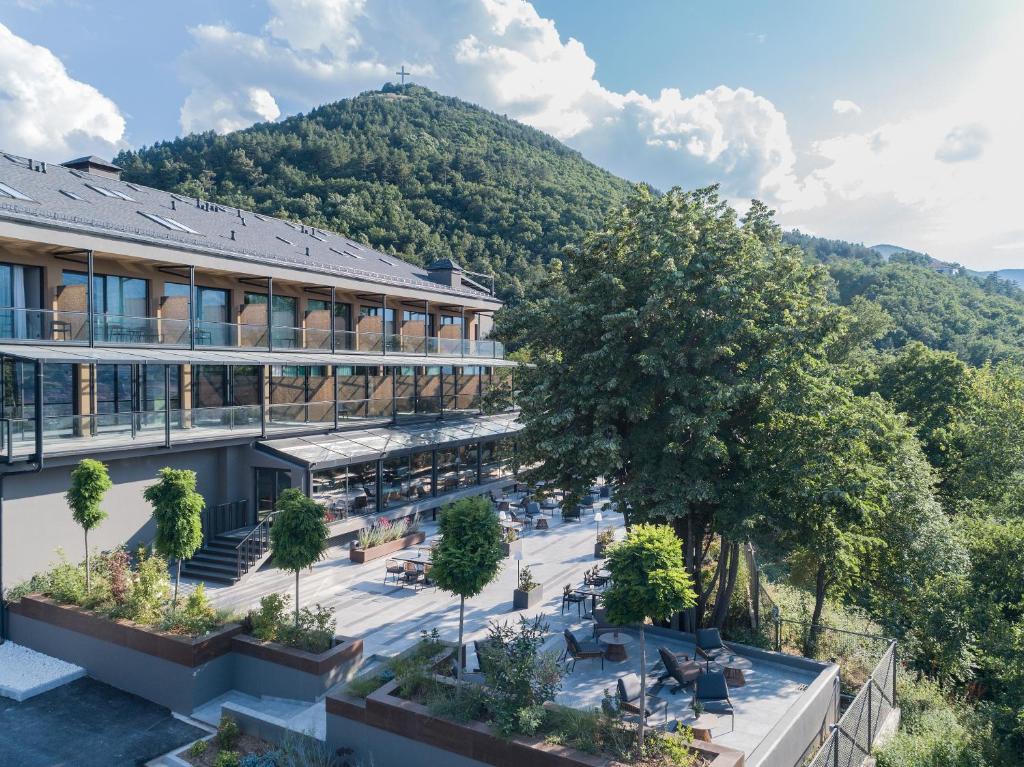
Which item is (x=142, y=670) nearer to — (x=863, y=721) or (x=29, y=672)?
(x=29, y=672)

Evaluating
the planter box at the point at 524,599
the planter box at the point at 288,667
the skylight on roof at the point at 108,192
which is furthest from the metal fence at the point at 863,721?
the skylight on roof at the point at 108,192

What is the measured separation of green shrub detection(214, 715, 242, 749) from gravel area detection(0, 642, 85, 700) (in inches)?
160

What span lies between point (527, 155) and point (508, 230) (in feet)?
74.3

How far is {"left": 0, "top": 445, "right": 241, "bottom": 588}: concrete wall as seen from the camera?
44.8 ft

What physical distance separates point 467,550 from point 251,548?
10.3 m

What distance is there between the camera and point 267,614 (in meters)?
11.4

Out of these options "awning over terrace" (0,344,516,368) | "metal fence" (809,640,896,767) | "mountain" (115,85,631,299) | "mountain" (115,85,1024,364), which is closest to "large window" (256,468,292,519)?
"awning over terrace" (0,344,516,368)

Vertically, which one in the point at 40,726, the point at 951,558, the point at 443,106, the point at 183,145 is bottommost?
the point at 40,726

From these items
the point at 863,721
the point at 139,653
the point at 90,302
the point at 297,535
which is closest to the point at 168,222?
the point at 90,302

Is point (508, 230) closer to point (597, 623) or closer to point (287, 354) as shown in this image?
point (287, 354)

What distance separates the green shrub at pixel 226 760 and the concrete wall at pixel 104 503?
7725 mm

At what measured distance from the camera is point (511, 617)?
575 inches

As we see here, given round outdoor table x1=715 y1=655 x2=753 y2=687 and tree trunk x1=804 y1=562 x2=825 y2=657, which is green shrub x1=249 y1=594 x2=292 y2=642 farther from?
tree trunk x1=804 y1=562 x2=825 y2=657

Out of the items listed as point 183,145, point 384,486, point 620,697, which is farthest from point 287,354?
point 183,145
